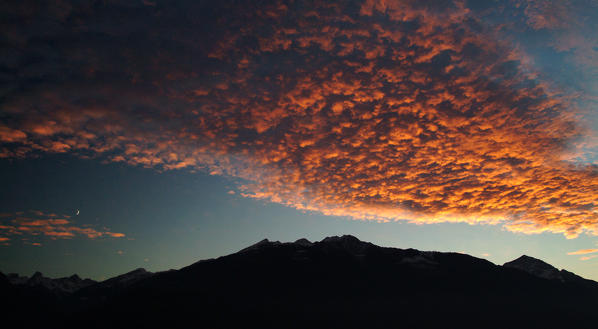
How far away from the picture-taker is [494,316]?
6698 inches

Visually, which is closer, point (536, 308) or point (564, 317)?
point (564, 317)

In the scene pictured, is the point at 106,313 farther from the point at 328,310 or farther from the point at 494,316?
the point at 494,316

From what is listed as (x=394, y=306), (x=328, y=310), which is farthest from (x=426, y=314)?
(x=328, y=310)

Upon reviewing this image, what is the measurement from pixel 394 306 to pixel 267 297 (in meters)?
87.2

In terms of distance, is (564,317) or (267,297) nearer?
(564,317)

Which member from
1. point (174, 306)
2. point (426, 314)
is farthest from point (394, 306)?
point (174, 306)

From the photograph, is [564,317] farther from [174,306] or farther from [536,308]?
[174,306]

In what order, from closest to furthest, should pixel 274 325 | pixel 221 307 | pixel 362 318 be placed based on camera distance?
1. pixel 274 325
2. pixel 362 318
3. pixel 221 307

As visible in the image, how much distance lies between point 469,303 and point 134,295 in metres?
233

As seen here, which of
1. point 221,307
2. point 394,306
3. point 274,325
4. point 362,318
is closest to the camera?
point 274,325

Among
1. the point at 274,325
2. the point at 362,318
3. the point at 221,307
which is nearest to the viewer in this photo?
the point at 274,325

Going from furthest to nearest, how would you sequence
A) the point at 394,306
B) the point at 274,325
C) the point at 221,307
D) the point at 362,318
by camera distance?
the point at 394,306 → the point at 221,307 → the point at 362,318 → the point at 274,325

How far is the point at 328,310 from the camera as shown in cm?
18088

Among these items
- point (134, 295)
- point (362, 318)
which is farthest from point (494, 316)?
point (134, 295)
